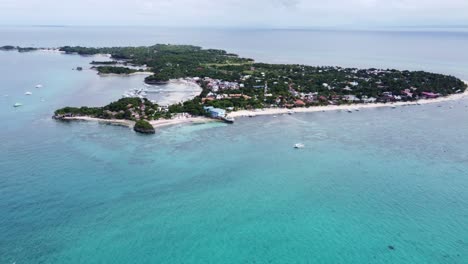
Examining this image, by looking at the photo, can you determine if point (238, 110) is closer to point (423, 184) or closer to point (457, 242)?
point (423, 184)

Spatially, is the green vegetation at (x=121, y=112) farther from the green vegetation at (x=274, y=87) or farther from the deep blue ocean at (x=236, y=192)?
the deep blue ocean at (x=236, y=192)

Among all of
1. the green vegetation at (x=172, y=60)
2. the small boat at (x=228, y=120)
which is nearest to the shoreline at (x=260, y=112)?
the small boat at (x=228, y=120)

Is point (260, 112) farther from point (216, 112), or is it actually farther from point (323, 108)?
point (323, 108)

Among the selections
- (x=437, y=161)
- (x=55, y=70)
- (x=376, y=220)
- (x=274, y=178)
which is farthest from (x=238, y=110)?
(x=55, y=70)

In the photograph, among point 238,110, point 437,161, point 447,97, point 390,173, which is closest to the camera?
point 390,173

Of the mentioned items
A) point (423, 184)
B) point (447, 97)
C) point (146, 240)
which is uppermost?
point (447, 97)

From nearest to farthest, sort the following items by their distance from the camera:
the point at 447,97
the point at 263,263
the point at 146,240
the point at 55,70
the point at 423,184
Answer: the point at 263,263
the point at 146,240
the point at 423,184
the point at 447,97
the point at 55,70
